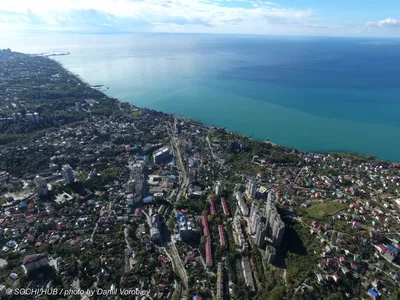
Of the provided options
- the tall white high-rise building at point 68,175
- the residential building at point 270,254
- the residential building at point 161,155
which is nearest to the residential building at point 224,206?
the residential building at point 270,254

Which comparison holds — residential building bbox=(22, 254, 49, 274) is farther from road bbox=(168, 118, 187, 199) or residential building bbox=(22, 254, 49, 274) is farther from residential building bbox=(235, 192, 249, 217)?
residential building bbox=(235, 192, 249, 217)

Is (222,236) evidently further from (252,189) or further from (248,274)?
(252,189)

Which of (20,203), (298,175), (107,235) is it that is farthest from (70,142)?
(298,175)

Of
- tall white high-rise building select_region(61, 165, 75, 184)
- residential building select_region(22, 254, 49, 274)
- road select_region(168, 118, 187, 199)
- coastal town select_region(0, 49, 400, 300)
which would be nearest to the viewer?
coastal town select_region(0, 49, 400, 300)

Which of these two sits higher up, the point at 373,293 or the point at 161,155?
the point at 161,155

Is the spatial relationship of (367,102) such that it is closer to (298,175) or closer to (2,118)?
(298,175)

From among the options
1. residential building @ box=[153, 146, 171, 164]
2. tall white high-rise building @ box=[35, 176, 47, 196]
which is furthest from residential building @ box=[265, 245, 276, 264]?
tall white high-rise building @ box=[35, 176, 47, 196]

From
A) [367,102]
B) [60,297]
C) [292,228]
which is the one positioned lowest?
[60,297]

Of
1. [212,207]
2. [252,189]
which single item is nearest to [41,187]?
[212,207]
